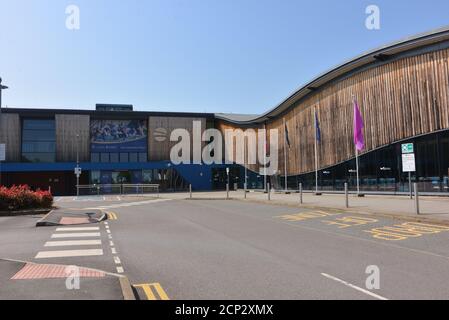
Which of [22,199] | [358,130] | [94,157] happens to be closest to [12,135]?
[94,157]

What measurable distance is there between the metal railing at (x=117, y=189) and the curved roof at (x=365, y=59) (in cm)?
1605

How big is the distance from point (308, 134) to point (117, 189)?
80.0 feet

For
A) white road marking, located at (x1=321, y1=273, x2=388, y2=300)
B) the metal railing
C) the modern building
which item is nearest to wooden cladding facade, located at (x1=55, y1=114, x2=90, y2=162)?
the modern building

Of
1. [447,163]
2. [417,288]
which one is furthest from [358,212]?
[417,288]

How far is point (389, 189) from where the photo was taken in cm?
3111

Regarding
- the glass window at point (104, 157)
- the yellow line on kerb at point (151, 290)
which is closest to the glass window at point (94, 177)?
the glass window at point (104, 157)

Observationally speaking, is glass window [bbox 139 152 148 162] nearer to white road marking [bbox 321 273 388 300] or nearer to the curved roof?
the curved roof

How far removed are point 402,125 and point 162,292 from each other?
26615 millimetres

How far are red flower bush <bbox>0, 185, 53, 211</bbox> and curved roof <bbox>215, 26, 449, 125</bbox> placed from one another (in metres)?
23.3

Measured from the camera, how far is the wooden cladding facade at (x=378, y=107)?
2766cm

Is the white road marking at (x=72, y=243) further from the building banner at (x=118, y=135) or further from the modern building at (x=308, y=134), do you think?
the building banner at (x=118, y=135)

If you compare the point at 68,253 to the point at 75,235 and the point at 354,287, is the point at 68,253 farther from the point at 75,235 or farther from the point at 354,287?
the point at 354,287

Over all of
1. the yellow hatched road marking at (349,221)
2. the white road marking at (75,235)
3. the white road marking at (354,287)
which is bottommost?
the white road marking at (354,287)
